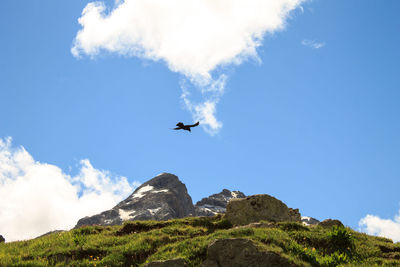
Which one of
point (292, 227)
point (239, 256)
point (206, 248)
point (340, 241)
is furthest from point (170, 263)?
point (340, 241)

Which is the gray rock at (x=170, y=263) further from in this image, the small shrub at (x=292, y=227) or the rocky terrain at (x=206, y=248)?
the small shrub at (x=292, y=227)

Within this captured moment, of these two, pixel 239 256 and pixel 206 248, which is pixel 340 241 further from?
pixel 206 248

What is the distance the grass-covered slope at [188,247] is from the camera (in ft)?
55.4

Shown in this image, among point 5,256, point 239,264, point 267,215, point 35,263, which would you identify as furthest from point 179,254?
point 267,215

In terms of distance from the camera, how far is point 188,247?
17422 millimetres

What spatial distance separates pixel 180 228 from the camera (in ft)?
78.0

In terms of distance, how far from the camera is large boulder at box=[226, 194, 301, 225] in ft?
85.8

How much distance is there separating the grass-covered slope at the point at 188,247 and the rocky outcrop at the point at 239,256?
0.42 metres

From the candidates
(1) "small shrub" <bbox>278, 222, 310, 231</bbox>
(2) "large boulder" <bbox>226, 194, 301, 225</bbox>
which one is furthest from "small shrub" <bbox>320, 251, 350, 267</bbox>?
(2) "large boulder" <bbox>226, 194, 301, 225</bbox>

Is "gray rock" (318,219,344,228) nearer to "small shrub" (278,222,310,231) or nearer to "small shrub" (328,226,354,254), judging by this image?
"small shrub" (278,222,310,231)

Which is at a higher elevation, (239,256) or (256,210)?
(256,210)

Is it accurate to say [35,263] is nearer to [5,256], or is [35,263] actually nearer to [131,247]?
[5,256]

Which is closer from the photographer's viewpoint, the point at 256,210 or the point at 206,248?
the point at 206,248

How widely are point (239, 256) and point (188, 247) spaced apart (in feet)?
10.2
